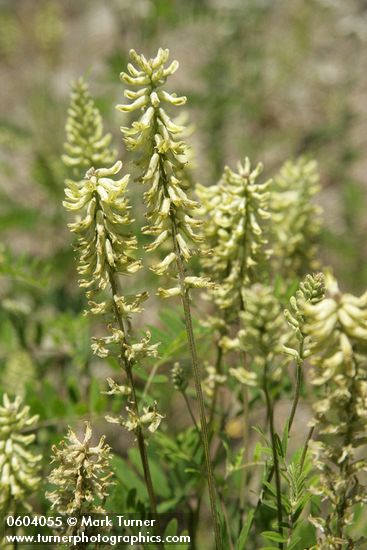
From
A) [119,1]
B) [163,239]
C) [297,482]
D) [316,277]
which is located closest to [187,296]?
[163,239]

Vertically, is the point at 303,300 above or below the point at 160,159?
below

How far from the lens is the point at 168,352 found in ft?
9.39

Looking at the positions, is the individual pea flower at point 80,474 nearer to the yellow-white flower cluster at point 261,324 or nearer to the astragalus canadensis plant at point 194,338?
the astragalus canadensis plant at point 194,338

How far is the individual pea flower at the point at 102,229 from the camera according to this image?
2.11m

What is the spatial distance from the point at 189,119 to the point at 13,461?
20.5 feet

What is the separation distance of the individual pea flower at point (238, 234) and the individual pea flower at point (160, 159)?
0.46 metres

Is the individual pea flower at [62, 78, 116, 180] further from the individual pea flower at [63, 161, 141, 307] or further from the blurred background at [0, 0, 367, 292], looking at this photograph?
the blurred background at [0, 0, 367, 292]

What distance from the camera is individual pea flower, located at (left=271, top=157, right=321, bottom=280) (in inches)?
135

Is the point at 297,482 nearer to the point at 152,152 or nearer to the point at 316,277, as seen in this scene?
the point at 316,277

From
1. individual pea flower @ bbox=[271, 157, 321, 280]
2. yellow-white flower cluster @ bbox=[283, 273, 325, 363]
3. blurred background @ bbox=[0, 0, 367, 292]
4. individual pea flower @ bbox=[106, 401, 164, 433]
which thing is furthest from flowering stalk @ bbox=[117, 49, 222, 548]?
blurred background @ bbox=[0, 0, 367, 292]

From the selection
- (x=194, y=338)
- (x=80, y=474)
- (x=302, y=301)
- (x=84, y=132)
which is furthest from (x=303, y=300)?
(x=84, y=132)

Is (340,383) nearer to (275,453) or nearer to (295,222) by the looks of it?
(275,453)

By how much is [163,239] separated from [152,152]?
0.91 feet

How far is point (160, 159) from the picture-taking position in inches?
82.6
